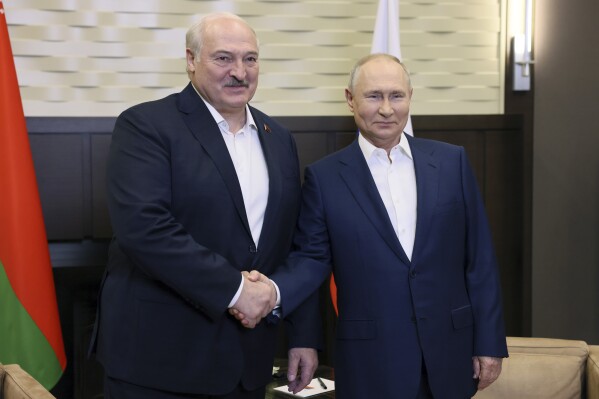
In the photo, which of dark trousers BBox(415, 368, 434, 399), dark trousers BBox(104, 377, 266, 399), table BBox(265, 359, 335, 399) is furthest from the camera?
table BBox(265, 359, 335, 399)

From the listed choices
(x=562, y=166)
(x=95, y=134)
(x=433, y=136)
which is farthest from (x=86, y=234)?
(x=562, y=166)

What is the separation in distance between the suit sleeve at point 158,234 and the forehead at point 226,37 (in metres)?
0.30

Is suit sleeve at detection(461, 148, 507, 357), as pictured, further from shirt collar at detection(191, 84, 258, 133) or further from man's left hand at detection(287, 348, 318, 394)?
shirt collar at detection(191, 84, 258, 133)

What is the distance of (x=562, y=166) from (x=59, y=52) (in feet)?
9.56

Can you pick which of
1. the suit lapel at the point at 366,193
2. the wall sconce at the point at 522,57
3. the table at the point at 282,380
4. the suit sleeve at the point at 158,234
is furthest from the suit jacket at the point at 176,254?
the wall sconce at the point at 522,57

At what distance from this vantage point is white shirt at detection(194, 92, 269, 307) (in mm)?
2412

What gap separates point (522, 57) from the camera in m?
4.72

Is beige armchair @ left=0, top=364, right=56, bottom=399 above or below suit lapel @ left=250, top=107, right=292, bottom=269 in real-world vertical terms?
below

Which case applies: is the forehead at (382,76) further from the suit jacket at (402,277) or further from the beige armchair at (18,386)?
the beige armchair at (18,386)

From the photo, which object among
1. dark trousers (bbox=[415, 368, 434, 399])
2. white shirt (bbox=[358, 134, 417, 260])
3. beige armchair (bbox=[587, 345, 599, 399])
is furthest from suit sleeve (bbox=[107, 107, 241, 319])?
beige armchair (bbox=[587, 345, 599, 399])

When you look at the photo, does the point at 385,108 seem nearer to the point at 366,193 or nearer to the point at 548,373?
the point at 366,193

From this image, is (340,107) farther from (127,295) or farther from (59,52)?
(127,295)

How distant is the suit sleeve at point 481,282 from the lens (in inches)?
97.3

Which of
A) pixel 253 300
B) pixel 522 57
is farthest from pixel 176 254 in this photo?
pixel 522 57
